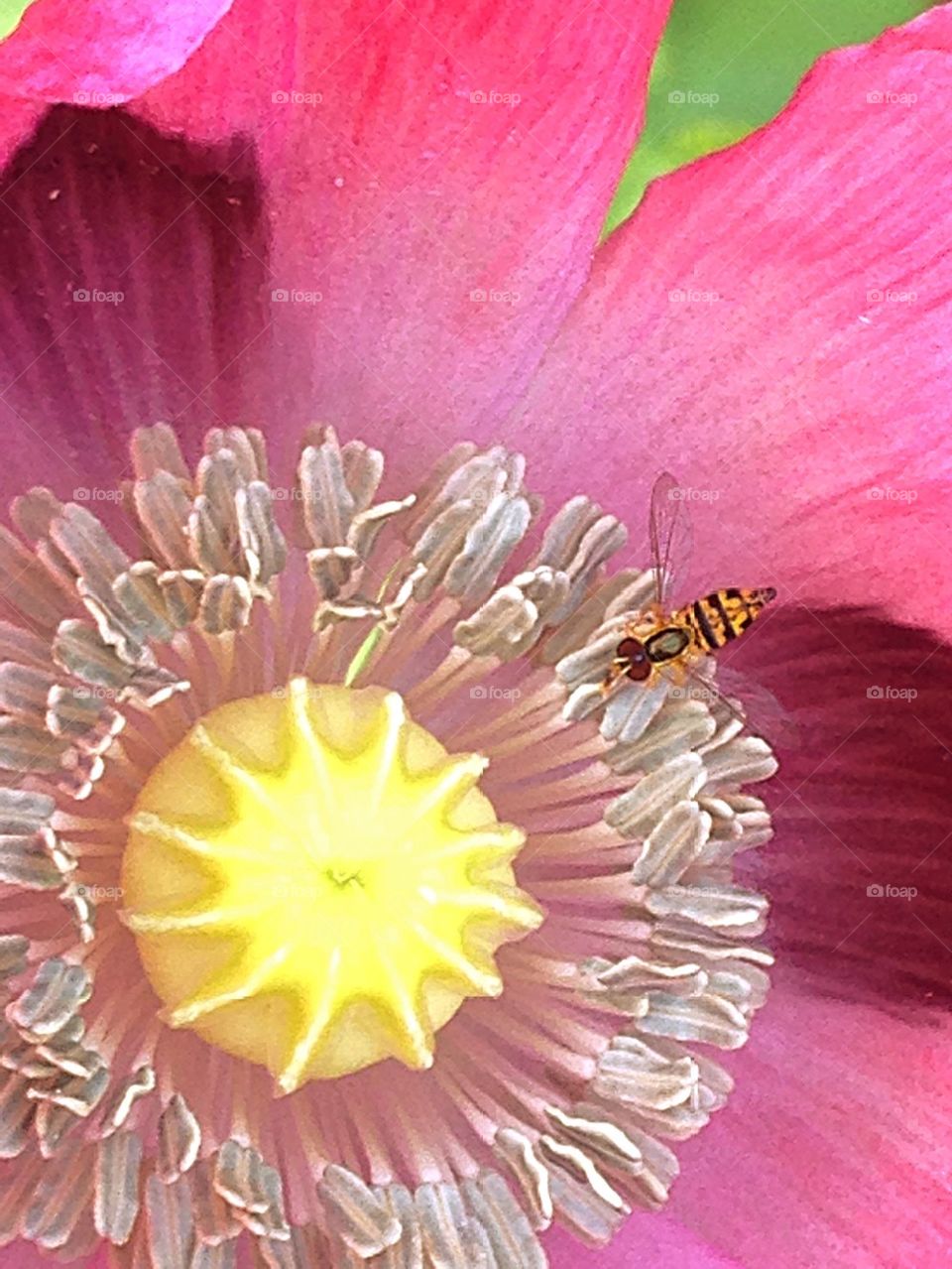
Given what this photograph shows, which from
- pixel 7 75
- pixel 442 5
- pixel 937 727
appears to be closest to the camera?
pixel 7 75

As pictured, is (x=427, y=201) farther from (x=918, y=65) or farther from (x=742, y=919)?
(x=742, y=919)

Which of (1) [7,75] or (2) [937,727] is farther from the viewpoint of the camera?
(2) [937,727]

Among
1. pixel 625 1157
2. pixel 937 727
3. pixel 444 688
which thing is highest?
pixel 444 688

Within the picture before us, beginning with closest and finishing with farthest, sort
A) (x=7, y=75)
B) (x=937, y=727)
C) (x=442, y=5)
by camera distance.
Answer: (x=7, y=75), (x=442, y=5), (x=937, y=727)

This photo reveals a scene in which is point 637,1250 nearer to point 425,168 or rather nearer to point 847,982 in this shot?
point 847,982

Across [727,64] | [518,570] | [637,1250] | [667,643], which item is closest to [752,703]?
[667,643]

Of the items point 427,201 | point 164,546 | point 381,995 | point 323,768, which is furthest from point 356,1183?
point 427,201

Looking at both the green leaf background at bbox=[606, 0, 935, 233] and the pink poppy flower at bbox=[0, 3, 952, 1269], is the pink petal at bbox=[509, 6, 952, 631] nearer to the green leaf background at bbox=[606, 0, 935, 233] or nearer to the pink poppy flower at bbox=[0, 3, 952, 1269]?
the pink poppy flower at bbox=[0, 3, 952, 1269]

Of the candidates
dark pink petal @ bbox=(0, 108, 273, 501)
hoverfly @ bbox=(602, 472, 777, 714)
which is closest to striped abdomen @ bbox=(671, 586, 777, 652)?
hoverfly @ bbox=(602, 472, 777, 714)
